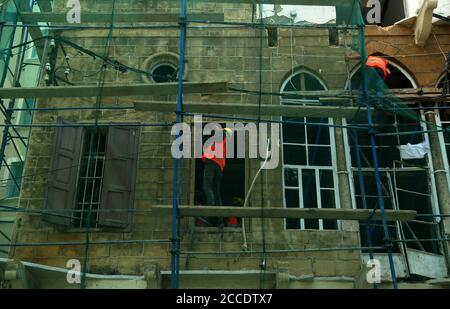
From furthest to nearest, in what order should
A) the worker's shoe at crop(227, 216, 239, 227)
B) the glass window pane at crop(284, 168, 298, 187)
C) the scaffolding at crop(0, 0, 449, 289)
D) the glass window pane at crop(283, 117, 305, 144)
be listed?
the glass window pane at crop(283, 117, 305, 144) → the glass window pane at crop(284, 168, 298, 187) → the worker's shoe at crop(227, 216, 239, 227) → the scaffolding at crop(0, 0, 449, 289)

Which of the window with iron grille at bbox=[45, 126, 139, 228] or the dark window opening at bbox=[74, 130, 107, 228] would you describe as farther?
the dark window opening at bbox=[74, 130, 107, 228]

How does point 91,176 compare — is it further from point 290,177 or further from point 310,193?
point 310,193

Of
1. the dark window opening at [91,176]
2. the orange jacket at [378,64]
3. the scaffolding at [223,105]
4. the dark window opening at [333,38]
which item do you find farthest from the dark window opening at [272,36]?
the dark window opening at [91,176]

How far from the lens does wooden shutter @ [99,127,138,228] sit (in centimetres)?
1063

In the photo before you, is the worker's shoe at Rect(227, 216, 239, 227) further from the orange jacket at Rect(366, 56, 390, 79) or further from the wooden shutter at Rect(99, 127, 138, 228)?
the orange jacket at Rect(366, 56, 390, 79)

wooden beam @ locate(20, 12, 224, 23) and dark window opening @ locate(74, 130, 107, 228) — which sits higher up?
wooden beam @ locate(20, 12, 224, 23)

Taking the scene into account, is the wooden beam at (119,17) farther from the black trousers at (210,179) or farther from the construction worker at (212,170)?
the black trousers at (210,179)

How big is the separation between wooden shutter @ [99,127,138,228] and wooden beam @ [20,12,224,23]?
78.2 inches

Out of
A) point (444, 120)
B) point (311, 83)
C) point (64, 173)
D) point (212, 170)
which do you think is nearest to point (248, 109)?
point (212, 170)

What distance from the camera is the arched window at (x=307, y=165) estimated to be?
1127 cm

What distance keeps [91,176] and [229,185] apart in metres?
2.61

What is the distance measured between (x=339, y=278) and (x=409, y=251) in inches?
53.9

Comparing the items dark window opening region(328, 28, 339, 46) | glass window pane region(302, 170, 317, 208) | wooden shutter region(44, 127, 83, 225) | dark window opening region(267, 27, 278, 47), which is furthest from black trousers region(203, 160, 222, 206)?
dark window opening region(328, 28, 339, 46)

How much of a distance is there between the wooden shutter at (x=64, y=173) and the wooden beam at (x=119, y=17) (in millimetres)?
2036
